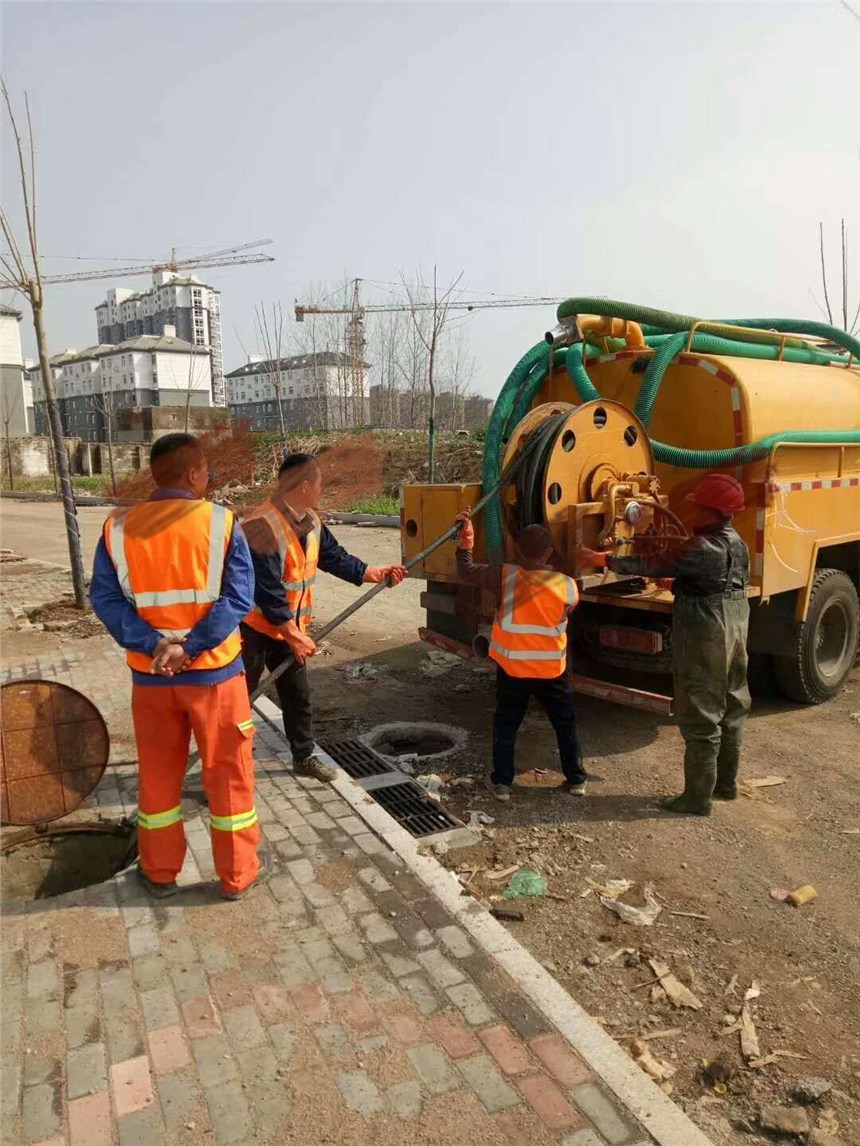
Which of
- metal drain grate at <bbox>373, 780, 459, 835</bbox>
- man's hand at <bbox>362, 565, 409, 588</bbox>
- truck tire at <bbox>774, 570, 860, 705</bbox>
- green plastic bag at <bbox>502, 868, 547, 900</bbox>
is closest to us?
green plastic bag at <bbox>502, 868, 547, 900</bbox>

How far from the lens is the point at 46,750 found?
387 cm

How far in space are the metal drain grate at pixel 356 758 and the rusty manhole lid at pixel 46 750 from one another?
4.74 feet

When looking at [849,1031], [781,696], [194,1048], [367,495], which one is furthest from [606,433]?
[367,495]

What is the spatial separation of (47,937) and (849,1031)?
9.35 ft

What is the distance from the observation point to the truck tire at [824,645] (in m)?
5.79

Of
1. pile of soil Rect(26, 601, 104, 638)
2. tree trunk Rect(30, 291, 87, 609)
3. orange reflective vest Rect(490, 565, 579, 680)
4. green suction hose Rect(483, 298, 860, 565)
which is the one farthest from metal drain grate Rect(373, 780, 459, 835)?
tree trunk Rect(30, 291, 87, 609)

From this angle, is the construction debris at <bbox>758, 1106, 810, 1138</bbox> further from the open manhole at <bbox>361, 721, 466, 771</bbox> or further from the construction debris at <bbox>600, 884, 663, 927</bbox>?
the open manhole at <bbox>361, 721, 466, 771</bbox>

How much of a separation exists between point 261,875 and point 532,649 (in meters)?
1.79

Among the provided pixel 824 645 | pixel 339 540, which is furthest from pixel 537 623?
pixel 339 540

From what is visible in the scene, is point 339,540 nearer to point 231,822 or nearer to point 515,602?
point 515,602

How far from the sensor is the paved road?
29.5 feet

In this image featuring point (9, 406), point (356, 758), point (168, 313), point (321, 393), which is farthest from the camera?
point (168, 313)

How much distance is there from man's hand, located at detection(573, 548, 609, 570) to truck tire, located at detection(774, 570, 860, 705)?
199 centimetres

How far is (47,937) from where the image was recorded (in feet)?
9.81
